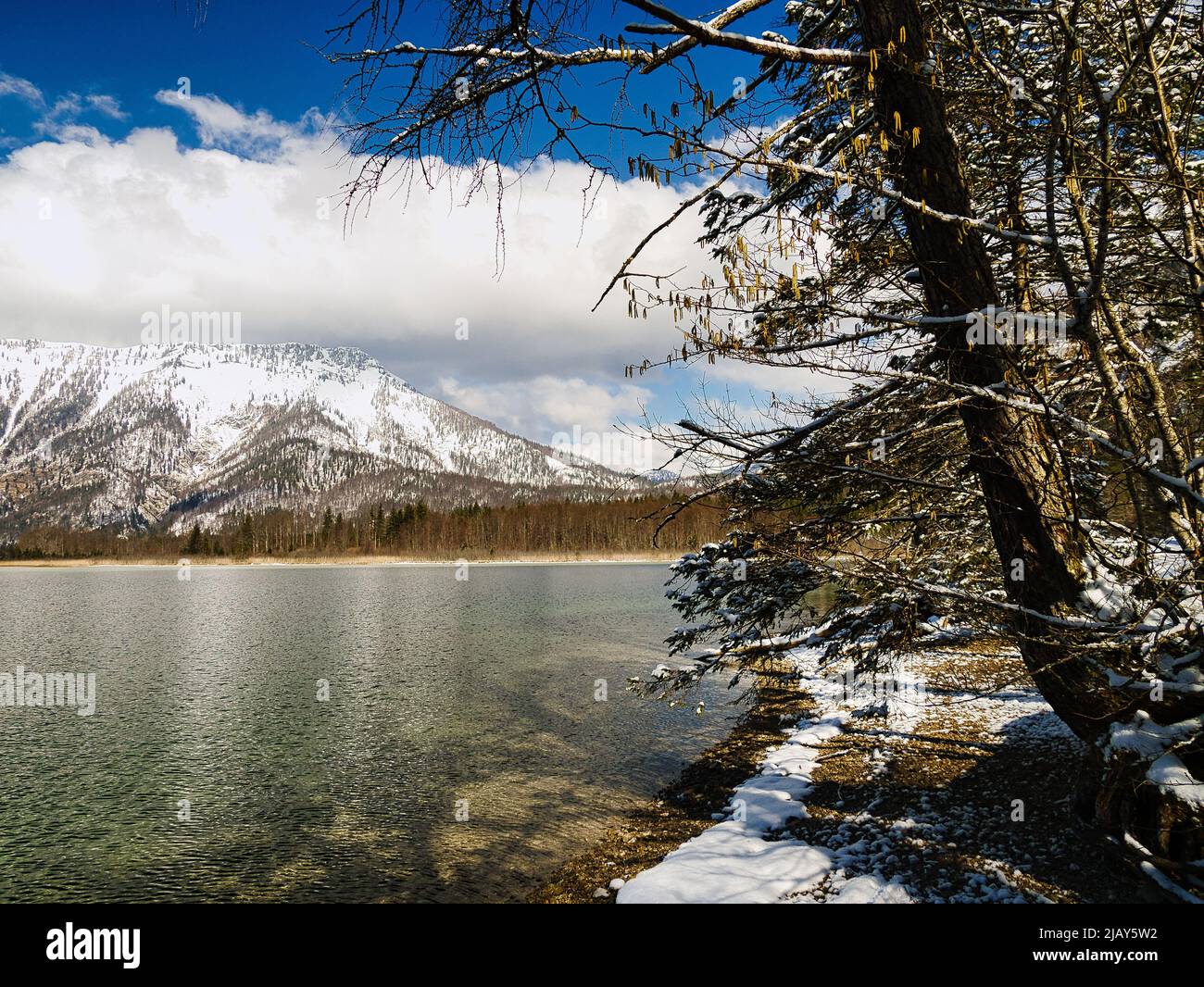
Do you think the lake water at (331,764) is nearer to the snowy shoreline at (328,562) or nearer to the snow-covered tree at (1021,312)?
the snow-covered tree at (1021,312)

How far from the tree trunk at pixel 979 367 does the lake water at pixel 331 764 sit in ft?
21.7

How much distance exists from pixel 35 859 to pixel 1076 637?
Result: 12.5 metres

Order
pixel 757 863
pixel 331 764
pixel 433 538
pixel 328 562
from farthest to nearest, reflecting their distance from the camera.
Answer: pixel 433 538 < pixel 328 562 < pixel 331 764 < pixel 757 863

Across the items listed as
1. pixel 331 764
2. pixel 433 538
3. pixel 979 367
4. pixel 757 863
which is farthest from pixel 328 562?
pixel 979 367

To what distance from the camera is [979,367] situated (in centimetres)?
382

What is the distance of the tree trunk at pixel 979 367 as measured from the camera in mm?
3729

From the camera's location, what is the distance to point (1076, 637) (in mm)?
3680

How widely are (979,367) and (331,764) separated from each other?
509 inches

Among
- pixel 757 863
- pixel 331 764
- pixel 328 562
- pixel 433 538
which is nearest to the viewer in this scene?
pixel 757 863

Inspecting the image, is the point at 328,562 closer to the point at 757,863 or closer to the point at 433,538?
the point at 433,538

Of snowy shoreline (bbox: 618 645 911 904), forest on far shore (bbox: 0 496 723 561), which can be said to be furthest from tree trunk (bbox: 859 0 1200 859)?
forest on far shore (bbox: 0 496 723 561)

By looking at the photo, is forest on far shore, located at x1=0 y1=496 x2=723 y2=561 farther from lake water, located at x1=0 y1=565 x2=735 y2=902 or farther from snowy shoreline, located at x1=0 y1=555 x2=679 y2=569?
lake water, located at x1=0 y1=565 x2=735 y2=902

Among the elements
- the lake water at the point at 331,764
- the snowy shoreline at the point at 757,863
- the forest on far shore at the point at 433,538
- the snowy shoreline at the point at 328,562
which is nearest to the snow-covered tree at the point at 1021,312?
the snowy shoreline at the point at 757,863
